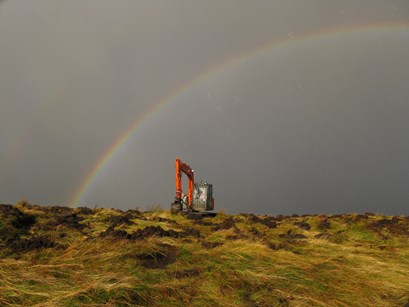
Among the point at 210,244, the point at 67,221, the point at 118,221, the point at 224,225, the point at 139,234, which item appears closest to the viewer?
the point at 210,244

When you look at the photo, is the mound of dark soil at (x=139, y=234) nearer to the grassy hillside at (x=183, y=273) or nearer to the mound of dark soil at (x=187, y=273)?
the grassy hillside at (x=183, y=273)

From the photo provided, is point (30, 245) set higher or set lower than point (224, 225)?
lower

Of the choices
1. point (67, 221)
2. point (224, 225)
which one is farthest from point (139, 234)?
point (224, 225)

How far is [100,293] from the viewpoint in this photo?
4.29 m

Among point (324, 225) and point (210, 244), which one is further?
point (324, 225)

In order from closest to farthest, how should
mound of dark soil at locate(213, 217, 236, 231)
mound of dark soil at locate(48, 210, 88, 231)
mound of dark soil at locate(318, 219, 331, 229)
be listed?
mound of dark soil at locate(48, 210, 88, 231) < mound of dark soil at locate(213, 217, 236, 231) < mound of dark soil at locate(318, 219, 331, 229)

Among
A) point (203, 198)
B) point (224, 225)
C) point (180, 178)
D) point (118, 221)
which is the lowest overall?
point (224, 225)

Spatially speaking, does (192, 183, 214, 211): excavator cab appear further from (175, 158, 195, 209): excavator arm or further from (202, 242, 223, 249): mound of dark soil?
(202, 242, 223, 249): mound of dark soil

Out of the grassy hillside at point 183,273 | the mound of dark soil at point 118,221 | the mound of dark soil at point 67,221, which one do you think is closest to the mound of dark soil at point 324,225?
the grassy hillside at point 183,273

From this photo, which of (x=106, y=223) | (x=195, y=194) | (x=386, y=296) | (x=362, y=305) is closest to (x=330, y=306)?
(x=362, y=305)

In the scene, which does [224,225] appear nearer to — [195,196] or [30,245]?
[30,245]

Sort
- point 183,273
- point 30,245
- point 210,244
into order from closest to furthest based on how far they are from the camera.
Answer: point 183,273 < point 30,245 < point 210,244

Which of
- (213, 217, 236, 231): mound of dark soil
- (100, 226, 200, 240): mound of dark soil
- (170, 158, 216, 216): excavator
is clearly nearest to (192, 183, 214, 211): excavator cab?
(170, 158, 216, 216): excavator

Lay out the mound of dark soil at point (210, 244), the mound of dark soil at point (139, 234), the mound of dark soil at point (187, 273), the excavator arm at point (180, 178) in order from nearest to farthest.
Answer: the mound of dark soil at point (187, 273)
the mound of dark soil at point (210, 244)
the mound of dark soil at point (139, 234)
the excavator arm at point (180, 178)
